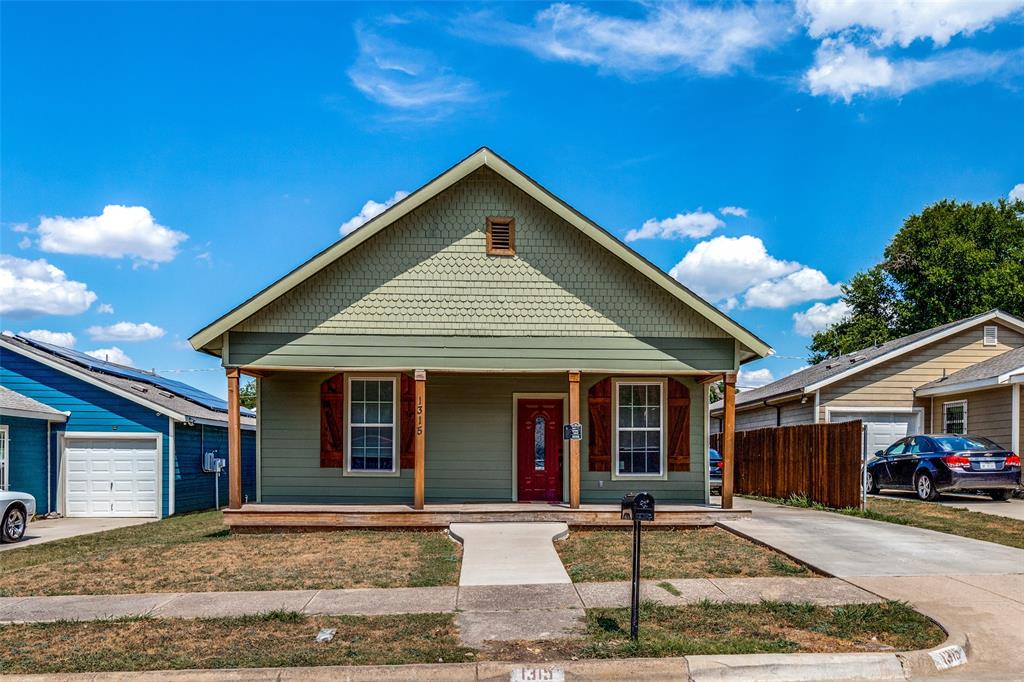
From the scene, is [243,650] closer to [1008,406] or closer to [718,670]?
[718,670]

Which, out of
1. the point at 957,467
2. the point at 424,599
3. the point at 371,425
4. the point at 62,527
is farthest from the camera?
the point at 62,527

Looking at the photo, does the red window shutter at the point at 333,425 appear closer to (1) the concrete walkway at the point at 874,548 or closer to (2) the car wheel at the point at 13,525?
(2) the car wheel at the point at 13,525

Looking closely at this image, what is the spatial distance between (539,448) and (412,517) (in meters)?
3.26

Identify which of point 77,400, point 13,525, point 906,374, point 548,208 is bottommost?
point 13,525

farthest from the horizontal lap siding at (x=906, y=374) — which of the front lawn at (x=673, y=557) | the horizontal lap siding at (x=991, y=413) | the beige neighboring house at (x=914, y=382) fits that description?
the front lawn at (x=673, y=557)

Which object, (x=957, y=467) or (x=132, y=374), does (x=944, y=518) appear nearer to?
(x=957, y=467)

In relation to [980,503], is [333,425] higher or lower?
higher

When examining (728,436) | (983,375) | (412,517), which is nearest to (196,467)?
(412,517)

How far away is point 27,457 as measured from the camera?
66.1 ft

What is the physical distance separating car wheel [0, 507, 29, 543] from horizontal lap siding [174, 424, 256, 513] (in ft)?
17.8

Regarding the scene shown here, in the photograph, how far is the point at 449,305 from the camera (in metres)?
15.0

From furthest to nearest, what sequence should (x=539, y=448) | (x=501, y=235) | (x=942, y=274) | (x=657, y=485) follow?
1. (x=942, y=274)
2. (x=539, y=448)
3. (x=657, y=485)
4. (x=501, y=235)

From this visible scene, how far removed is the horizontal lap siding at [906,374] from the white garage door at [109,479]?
1720 centimetres

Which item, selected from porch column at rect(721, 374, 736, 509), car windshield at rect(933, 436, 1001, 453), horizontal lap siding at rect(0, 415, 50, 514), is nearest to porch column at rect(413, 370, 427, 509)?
porch column at rect(721, 374, 736, 509)
